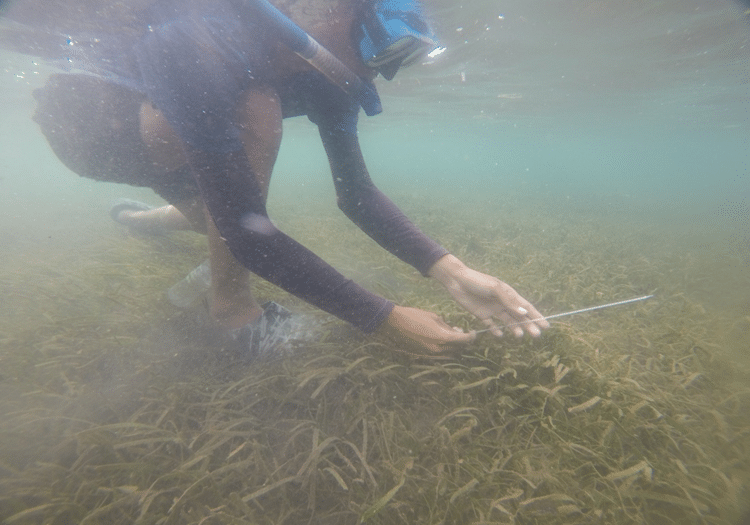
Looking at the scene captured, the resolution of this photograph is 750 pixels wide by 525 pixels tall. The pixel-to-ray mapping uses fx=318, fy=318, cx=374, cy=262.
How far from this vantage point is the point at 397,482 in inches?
58.2

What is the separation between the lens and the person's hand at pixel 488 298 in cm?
175

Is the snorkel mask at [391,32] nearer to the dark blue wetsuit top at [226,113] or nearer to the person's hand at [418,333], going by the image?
the dark blue wetsuit top at [226,113]

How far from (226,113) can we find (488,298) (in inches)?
64.4

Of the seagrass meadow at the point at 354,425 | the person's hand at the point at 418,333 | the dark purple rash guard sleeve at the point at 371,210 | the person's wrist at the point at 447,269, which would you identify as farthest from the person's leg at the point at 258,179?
the person's wrist at the point at 447,269

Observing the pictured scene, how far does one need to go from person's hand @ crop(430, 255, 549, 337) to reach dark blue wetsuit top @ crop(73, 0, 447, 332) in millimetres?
596

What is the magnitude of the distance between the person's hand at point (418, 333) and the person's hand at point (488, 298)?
236mm

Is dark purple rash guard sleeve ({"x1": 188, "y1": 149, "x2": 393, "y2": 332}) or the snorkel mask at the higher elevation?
the snorkel mask

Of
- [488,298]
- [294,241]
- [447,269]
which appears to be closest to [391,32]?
[294,241]

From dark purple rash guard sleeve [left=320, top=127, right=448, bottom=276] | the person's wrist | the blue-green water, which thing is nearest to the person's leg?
dark purple rash guard sleeve [left=320, top=127, right=448, bottom=276]

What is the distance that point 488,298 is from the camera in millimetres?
1896

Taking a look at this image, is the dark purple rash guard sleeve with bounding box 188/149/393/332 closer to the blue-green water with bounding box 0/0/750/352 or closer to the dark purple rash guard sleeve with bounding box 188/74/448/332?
the dark purple rash guard sleeve with bounding box 188/74/448/332

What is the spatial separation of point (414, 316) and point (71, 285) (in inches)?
157

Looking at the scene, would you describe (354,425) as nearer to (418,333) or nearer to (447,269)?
(418,333)

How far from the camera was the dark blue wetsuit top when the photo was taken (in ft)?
4.08
